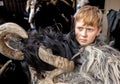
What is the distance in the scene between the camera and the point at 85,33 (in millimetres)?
917

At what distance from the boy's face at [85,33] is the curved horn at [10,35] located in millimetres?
229

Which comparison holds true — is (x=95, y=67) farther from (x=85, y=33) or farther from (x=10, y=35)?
(x=10, y=35)

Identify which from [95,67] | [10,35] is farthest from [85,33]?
[10,35]

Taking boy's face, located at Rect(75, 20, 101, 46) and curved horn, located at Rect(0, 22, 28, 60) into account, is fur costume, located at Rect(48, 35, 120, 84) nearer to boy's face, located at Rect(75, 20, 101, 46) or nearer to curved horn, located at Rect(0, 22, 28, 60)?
boy's face, located at Rect(75, 20, 101, 46)

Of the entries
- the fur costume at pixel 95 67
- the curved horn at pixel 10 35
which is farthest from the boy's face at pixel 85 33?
the curved horn at pixel 10 35

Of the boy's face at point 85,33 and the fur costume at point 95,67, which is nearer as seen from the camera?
the fur costume at point 95,67

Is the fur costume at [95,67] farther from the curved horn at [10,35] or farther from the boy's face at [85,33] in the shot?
the curved horn at [10,35]

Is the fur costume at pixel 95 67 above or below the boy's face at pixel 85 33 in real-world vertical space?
below

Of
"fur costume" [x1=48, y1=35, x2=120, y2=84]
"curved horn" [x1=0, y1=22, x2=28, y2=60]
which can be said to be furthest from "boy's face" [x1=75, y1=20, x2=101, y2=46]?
"curved horn" [x1=0, y1=22, x2=28, y2=60]

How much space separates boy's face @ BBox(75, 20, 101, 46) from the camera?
915 mm

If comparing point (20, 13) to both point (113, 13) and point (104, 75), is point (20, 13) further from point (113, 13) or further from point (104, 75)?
point (104, 75)

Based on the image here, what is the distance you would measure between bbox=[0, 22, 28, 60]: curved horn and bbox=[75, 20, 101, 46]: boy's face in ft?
0.75

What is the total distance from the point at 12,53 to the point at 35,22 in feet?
3.64

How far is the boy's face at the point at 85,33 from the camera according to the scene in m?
0.91
